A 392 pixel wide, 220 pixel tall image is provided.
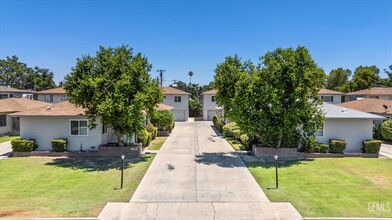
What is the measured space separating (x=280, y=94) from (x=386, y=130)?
14.3 metres

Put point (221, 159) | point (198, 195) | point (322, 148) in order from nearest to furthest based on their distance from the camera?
point (198, 195) → point (221, 159) → point (322, 148)

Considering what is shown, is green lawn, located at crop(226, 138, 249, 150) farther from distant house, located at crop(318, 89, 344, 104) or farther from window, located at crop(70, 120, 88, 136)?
distant house, located at crop(318, 89, 344, 104)

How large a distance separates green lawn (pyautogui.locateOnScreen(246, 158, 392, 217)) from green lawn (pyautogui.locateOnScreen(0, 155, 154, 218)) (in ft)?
20.8

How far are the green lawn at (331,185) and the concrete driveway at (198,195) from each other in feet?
2.31

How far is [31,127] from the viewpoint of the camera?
1973cm

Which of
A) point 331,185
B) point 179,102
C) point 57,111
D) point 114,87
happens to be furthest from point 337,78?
point 57,111

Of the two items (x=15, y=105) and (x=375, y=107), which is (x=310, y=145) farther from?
(x=15, y=105)

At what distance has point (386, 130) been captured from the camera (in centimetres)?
2534

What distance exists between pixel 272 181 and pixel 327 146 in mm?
8039

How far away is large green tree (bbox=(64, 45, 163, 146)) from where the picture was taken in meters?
16.9

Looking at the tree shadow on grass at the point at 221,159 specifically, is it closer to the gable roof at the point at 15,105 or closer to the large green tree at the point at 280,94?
the large green tree at the point at 280,94

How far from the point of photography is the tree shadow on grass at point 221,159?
1673cm

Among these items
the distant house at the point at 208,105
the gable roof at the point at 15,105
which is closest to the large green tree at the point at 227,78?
the gable roof at the point at 15,105

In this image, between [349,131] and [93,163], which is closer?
[93,163]
